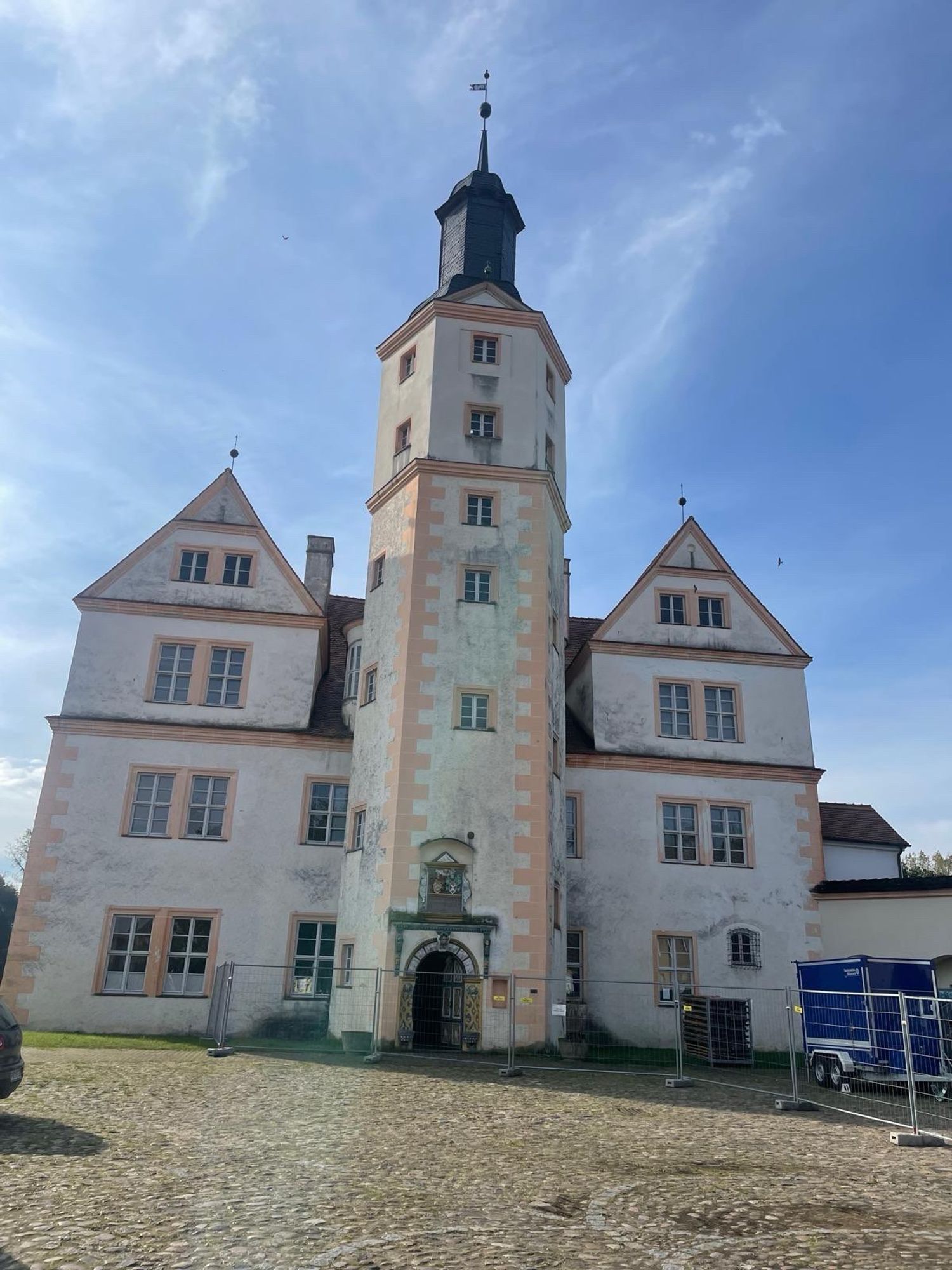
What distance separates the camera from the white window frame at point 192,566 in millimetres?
30328

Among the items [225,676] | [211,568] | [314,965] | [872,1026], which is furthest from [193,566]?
[872,1026]

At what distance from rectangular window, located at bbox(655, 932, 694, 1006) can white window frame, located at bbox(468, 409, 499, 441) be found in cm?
1511

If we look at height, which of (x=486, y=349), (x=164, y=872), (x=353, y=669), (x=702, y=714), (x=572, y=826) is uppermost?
(x=486, y=349)

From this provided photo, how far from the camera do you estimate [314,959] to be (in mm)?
26828

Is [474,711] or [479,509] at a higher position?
[479,509]

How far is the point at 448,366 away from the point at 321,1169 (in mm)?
23136

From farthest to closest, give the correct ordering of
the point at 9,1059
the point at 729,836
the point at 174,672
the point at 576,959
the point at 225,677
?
the point at 729,836 → the point at 225,677 → the point at 174,672 → the point at 576,959 → the point at 9,1059

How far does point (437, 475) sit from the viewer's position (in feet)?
90.7

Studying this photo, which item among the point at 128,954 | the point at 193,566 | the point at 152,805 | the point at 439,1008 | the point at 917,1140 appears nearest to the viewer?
the point at 917,1140

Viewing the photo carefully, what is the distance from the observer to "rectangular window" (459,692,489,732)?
81.5 ft

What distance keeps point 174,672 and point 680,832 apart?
51.2ft

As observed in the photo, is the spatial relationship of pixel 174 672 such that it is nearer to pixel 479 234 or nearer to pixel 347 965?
pixel 347 965

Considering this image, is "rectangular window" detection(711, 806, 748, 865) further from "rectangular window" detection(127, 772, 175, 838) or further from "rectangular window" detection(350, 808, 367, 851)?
"rectangular window" detection(127, 772, 175, 838)

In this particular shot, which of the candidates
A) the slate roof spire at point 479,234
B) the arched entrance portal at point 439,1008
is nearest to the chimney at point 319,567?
the slate roof spire at point 479,234
